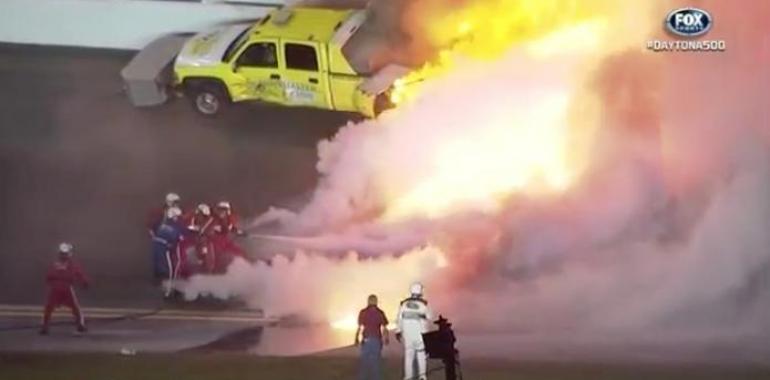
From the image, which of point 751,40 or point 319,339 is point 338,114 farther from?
point 751,40

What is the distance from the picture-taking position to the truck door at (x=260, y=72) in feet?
11.4

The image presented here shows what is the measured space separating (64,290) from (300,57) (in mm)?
943

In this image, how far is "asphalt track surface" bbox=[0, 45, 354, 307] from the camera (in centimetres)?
349

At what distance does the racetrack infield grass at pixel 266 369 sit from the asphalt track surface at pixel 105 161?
19 cm

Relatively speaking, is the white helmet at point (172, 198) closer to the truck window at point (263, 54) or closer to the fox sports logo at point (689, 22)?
the truck window at point (263, 54)

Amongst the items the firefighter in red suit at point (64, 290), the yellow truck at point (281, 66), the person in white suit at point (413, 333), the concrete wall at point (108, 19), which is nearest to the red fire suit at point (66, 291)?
the firefighter in red suit at point (64, 290)

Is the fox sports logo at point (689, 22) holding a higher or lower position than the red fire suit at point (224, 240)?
higher

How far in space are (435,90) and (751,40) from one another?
898mm

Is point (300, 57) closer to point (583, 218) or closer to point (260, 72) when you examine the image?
point (260, 72)

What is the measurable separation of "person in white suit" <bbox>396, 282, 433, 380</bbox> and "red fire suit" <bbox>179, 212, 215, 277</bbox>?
1.85 feet

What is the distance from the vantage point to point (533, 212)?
3.47 meters

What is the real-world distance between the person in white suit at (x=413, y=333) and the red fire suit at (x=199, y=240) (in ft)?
1.85

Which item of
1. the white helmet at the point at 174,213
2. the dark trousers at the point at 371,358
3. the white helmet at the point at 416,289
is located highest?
the white helmet at the point at 174,213

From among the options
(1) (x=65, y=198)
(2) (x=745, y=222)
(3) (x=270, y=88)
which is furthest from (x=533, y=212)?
(1) (x=65, y=198)
